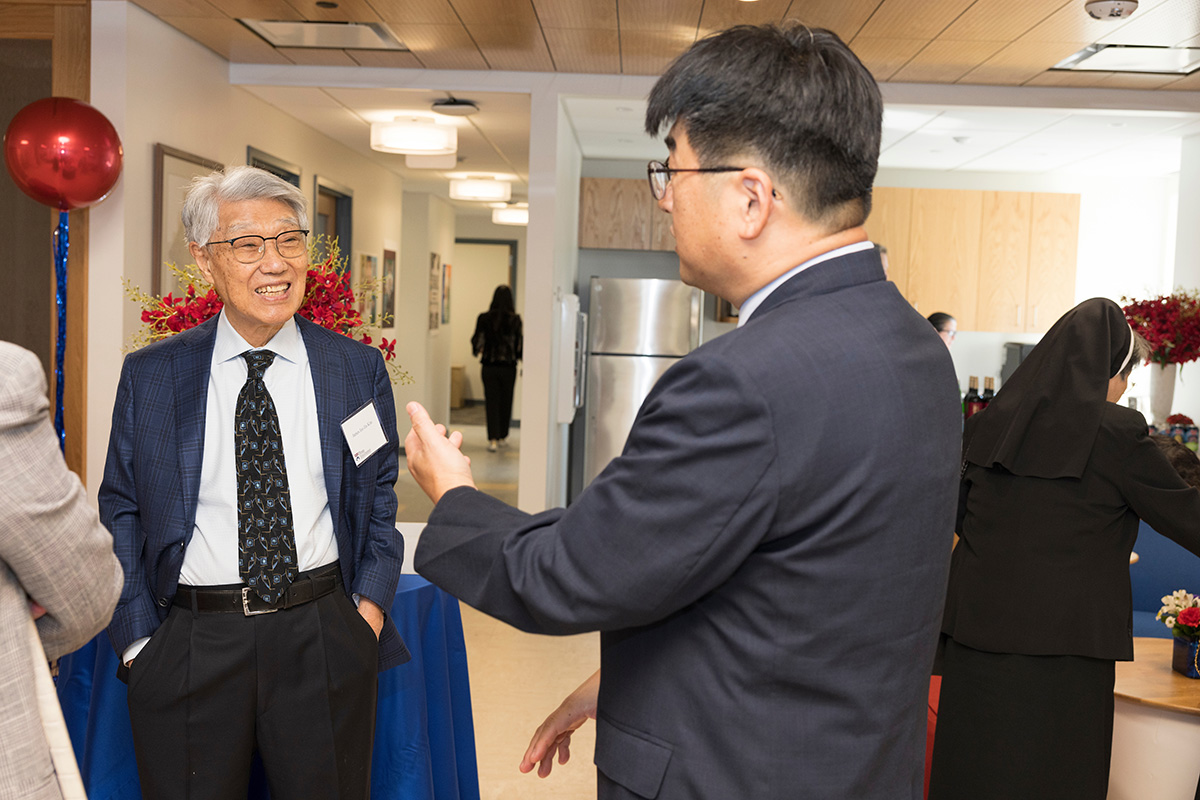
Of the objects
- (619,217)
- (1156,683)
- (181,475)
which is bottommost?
(1156,683)

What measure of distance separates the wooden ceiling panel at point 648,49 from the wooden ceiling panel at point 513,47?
41 cm

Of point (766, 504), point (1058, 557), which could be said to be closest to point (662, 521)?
point (766, 504)

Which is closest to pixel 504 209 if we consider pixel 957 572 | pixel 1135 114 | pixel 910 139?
pixel 910 139

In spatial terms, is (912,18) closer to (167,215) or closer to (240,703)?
(167,215)

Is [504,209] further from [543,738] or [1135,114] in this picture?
[543,738]

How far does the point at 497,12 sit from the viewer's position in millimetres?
4309

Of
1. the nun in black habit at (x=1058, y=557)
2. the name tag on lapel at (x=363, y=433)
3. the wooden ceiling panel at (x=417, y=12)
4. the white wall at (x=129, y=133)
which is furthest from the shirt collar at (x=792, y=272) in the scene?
the white wall at (x=129, y=133)

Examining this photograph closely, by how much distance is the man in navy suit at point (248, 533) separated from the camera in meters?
1.84

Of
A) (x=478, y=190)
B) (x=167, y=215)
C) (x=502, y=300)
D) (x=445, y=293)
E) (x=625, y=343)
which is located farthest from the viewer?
(x=445, y=293)

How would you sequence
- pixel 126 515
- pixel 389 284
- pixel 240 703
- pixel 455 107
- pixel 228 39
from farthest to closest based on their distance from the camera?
pixel 389 284, pixel 455 107, pixel 228 39, pixel 126 515, pixel 240 703

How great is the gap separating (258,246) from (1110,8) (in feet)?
12.1

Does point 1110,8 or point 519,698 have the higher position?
point 1110,8

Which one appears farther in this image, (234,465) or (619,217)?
(619,217)

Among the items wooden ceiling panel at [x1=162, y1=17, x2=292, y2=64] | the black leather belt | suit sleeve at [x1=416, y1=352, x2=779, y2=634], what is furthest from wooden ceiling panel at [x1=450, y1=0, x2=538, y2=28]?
suit sleeve at [x1=416, y1=352, x2=779, y2=634]
